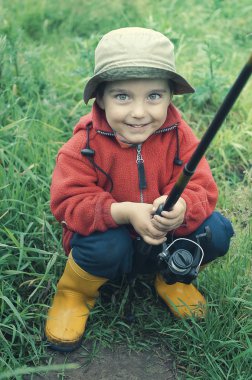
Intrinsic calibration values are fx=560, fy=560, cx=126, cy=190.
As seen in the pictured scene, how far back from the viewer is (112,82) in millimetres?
2209

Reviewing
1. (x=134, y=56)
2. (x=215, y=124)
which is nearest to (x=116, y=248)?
(x=134, y=56)

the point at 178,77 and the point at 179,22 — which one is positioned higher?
the point at 178,77

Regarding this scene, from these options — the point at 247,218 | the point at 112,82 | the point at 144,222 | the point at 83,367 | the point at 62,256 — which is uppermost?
the point at 112,82

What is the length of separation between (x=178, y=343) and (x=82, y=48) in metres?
2.57

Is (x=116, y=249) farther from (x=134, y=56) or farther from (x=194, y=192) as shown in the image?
(x=134, y=56)

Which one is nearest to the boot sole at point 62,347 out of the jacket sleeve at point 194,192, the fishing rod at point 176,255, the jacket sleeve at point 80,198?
the fishing rod at point 176,255

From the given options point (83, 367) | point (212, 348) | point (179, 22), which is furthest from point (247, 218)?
point (179, 22)

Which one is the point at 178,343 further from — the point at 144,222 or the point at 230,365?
the point at 144,222

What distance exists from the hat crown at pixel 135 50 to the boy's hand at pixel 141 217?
0.54 meters

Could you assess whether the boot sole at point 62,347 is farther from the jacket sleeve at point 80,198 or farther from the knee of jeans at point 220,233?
the knee of jeans at point 220,233

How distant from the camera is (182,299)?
8.54 feet

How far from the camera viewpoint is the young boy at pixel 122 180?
2172 millimetres

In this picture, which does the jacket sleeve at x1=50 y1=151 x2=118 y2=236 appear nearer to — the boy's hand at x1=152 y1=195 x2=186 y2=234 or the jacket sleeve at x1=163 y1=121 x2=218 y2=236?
the boy's hand at x1=152 y1=195 x2=186 y2=234

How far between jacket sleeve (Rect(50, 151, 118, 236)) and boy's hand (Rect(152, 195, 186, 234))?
0.21 meters
